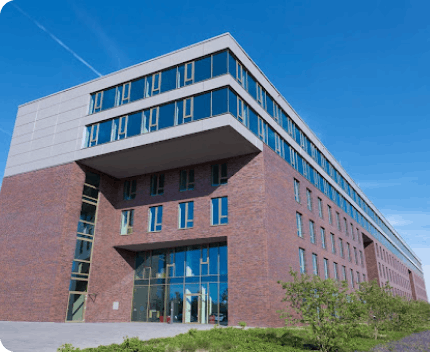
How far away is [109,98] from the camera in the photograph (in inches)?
1131

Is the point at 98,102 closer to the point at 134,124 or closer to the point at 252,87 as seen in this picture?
the point at 134,124

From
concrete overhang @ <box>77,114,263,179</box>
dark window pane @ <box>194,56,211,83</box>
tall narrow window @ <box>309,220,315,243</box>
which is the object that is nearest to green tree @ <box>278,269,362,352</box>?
concrete overhang @ <box>77,114,263,179</box>

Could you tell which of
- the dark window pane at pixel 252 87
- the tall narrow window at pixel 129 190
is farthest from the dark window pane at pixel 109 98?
the dark window pane at pixel 252 87

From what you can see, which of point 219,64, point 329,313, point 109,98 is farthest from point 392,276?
point 329,313

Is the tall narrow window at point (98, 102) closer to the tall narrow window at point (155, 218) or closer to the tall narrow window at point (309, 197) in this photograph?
the tall narrow window at point (155, 218)

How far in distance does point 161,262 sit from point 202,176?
790cm

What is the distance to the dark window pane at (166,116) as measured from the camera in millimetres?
25000

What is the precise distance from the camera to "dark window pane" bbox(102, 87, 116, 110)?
28.5 meters

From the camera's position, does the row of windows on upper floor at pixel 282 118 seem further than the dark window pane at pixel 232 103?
Yes

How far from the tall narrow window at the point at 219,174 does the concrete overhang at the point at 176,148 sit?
2.45ft

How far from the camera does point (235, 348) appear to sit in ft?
38.9

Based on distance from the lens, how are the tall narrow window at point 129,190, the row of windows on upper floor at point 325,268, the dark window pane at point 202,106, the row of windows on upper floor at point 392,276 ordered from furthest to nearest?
the row of windows on upper floor at point 392,276
the tall narrow window at point 129,190
the row of windows on upper floor at point 325,268
the dark window pane at point 202,106

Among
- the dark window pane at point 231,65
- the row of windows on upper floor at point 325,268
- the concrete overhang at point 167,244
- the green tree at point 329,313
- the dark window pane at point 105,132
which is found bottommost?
the green tree at point 329,313

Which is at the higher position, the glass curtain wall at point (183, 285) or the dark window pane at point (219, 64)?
the dark window pane at point (219, 64)
